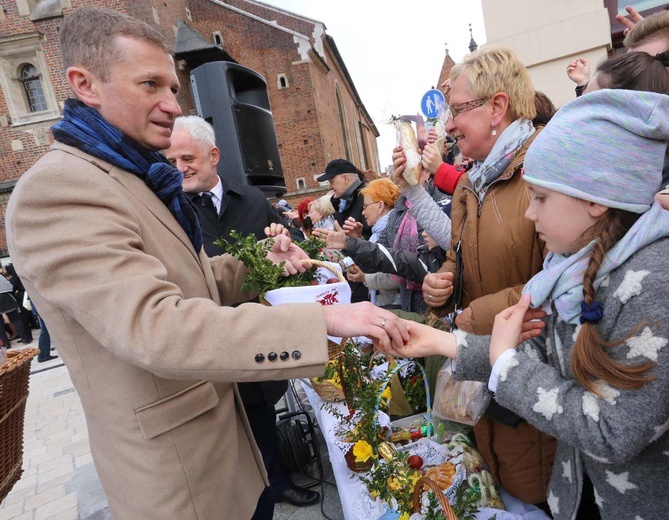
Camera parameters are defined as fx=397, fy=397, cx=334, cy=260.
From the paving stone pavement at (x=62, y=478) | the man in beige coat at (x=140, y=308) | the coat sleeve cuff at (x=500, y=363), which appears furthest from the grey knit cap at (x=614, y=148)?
the paving stone pavement at (x=62, y=478)

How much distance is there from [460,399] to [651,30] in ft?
6.91

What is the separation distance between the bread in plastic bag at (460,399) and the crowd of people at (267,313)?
14cm

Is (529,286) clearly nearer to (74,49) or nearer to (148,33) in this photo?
(148,33)

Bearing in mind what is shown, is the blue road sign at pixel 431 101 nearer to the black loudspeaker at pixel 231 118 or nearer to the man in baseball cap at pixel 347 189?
the man in baseball cap at pixel 347 189

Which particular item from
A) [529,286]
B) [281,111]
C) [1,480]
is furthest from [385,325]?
[281,111]

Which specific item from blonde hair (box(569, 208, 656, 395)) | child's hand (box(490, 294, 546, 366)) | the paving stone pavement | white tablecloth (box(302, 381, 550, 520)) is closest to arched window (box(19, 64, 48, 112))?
the paving stone pavement

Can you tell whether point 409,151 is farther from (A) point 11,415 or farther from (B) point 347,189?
(B) point 347,189

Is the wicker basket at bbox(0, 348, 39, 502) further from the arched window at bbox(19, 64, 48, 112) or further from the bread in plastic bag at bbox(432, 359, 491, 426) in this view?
the arched window at bbox(19, 64, 48, 112)

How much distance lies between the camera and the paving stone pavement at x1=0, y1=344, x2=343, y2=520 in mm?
2961

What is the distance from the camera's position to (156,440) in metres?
1.16

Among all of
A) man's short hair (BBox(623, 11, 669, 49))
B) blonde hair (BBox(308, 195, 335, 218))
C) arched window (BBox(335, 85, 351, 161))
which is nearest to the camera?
man's short hair (BBox(623, 11, 669, 49))

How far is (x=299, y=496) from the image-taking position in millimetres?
2836

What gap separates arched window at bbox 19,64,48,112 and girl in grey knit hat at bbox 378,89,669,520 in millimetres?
17041

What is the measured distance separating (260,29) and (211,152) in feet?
60.8
